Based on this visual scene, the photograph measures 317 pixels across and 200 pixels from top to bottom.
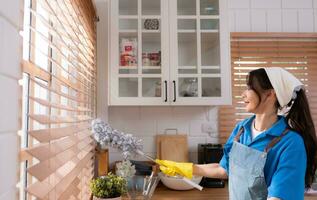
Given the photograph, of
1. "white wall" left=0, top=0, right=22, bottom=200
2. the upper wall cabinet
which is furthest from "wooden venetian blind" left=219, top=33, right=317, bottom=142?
"white wall" left=0, top=0, right=22, bottom=200

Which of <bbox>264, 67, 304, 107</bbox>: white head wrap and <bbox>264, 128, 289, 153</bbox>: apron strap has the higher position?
<bbox>264, 67, 304, 107</bbox>: white head wrap

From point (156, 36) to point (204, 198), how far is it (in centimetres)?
114

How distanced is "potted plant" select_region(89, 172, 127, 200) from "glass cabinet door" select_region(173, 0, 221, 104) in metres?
0.76

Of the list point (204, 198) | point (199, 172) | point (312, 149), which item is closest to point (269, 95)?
point (312, 149)

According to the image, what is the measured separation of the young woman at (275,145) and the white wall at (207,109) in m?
0.86

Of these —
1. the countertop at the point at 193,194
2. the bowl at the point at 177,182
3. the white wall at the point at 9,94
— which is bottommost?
the countertop at the point at 193,194

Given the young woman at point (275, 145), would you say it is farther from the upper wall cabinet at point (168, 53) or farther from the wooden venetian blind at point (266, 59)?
the wooden venetian blind at point (266, 59)

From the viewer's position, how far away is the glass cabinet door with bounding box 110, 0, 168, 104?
75.3 inches

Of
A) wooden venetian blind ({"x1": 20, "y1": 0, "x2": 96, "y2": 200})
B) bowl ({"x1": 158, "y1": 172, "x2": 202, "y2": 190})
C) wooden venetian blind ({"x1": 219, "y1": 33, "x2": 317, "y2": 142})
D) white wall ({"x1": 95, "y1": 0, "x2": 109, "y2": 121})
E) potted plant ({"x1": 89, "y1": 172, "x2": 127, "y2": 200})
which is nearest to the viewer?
wooden venetian blind ({"x1": 20, "y1": 0, "x2": 96, "y2": 200})

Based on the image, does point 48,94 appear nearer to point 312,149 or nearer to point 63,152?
point 63,152

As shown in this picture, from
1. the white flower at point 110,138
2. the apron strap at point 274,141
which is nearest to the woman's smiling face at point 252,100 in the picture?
the apron strap at point 274,141

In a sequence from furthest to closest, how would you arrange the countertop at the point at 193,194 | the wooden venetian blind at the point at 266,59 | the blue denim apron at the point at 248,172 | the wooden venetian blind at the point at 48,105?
the wooden venetian blind at the point at 266,59 → the countertop at the point at 193,194 → the blue denim apron at the point at 248,172 → the wooden venetian blind at the point at 48,105

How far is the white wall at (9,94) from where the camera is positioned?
49 cm

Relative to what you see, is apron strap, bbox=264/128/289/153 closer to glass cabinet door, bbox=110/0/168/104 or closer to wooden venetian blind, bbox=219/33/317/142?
glass cabinet door, bbox=110/0/168/104
